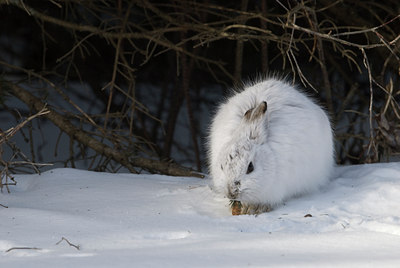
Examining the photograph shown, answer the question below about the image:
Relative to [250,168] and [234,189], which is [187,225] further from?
[250,168]

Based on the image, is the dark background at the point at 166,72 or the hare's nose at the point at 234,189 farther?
the dark background at the point at 166,72

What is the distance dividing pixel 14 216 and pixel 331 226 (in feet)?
5.14

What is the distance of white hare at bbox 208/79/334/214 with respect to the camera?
10.5 ft

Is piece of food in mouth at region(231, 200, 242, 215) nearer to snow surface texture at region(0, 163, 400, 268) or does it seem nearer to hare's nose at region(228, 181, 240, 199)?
snow surface texture at region(0, 163, 400, 268)

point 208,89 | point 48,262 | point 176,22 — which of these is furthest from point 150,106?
point 48,262

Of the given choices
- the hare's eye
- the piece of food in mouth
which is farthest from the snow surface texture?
the hare's eye

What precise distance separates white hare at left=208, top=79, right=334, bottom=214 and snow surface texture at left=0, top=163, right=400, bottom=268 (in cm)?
11

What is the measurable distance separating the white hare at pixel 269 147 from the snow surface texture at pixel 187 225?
0.38 feet

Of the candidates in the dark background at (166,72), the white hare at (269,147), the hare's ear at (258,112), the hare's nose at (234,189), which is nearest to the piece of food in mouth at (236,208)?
the white hare at (269,147)

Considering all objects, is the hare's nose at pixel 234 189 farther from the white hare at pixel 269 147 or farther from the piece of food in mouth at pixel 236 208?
the piece of food in mouth at pixel 236 208

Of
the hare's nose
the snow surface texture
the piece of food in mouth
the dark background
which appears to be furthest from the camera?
the dark background

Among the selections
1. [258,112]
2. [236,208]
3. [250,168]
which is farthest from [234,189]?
[258,112]

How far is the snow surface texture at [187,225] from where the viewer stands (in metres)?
2.43

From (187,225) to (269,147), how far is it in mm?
Result: 659
